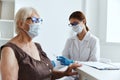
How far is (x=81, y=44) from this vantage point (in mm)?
2428

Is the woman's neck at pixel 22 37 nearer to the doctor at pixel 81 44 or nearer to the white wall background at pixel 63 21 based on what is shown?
the doctor at pixel 81 44

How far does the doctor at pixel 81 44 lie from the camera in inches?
92.6

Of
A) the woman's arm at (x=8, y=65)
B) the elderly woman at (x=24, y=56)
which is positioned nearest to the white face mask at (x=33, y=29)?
the elderly woman at (x=24, y=56)

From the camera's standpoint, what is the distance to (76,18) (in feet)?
7.75

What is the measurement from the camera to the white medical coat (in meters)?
2.35

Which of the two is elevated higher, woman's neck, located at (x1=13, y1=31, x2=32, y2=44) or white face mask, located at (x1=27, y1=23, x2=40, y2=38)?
white face mask, located at (x1=27, y1=23, x2=40, y2=38)

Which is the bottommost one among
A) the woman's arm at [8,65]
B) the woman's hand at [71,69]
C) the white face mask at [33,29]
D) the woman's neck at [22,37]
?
the woman's hand at [71,69]

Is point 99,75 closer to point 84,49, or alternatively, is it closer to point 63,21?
A: point 84,49

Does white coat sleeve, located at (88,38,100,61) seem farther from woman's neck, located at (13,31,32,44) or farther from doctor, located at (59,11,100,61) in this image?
woman's neck, located at (13,31,32,44)

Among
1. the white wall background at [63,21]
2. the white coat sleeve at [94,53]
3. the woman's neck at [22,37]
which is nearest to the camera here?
the woman's neck at [22,37]

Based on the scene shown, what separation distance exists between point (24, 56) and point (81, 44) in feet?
3.44

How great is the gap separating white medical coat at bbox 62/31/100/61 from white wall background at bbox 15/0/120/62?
76 cm

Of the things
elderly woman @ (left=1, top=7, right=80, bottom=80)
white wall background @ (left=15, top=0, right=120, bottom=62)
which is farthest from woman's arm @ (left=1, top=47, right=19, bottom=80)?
white wall background @ (left=15, top=0, right=120, bottom=62)

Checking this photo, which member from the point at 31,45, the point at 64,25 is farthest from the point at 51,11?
the point at 31,45
